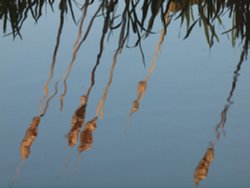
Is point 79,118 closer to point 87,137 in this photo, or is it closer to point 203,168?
point 87,137

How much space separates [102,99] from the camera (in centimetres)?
146

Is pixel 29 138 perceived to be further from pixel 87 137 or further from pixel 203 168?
pixel 203 168

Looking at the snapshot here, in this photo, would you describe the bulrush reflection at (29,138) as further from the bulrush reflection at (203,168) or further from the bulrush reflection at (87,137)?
the bulrush reflection at (203,168)

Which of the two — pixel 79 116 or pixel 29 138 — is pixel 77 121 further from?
pixel 29 138

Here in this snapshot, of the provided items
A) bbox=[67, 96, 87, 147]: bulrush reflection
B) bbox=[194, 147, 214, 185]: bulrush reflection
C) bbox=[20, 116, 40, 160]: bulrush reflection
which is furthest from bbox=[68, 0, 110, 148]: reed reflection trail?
bbox=[194, 147, 214, 185]: bulrush reflection

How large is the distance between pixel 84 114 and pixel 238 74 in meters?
0.53

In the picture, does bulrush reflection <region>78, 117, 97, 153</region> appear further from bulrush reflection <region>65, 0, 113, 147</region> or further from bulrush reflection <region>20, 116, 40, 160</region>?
bulrush reflection <region>20, 116, 40, 160</region>

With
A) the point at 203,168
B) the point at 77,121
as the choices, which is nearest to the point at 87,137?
the point at 77,121

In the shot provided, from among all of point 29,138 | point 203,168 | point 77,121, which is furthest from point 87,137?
point 203,168

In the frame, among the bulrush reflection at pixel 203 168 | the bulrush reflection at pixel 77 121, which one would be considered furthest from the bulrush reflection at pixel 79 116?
the bulrush reflection at pixel 203 168

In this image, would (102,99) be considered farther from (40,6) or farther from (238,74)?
(40,6)

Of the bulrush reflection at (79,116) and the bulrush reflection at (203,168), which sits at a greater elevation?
the bulrush reflection at (79,116)

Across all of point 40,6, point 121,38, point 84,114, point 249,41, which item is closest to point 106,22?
point 121,38

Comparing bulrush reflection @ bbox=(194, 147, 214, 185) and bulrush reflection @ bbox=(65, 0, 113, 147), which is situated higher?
bulrush reflection @ bbox=(65, 0, 113, 147)
